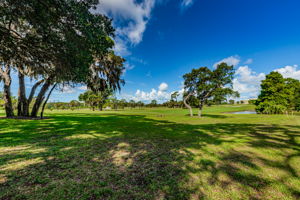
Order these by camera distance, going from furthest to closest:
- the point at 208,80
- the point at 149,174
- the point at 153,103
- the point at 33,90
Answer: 1. the point at 153,103
2. the point at 208,80
3. the point at 33,90
4. the point at 149,174

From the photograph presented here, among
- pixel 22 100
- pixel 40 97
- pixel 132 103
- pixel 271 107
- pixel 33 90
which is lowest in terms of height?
pixel 271 107

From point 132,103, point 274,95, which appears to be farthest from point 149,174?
point 132,103

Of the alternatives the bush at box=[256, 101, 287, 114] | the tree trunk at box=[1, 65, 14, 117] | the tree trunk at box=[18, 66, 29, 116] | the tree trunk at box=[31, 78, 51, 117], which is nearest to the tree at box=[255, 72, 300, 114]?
the bush at box=[256, 101, 287, 114]

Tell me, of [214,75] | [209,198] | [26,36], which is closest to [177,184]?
[209,198]

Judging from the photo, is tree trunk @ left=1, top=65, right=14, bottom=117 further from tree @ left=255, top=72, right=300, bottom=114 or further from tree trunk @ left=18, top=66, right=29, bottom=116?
tree @ left=255, top=72, right=300, bottom=114

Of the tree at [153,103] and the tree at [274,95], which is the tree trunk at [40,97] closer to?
the tree at [274,95]

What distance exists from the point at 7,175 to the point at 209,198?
451cm

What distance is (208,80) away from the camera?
850 inches

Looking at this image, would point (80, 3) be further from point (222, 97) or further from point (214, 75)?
point (222, 97)

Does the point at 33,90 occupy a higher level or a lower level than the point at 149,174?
higher

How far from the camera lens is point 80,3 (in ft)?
16.8

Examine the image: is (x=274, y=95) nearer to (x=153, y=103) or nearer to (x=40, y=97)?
(x=40, y=97)

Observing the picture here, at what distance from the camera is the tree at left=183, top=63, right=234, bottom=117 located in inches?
803

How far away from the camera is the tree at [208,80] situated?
20391mm
